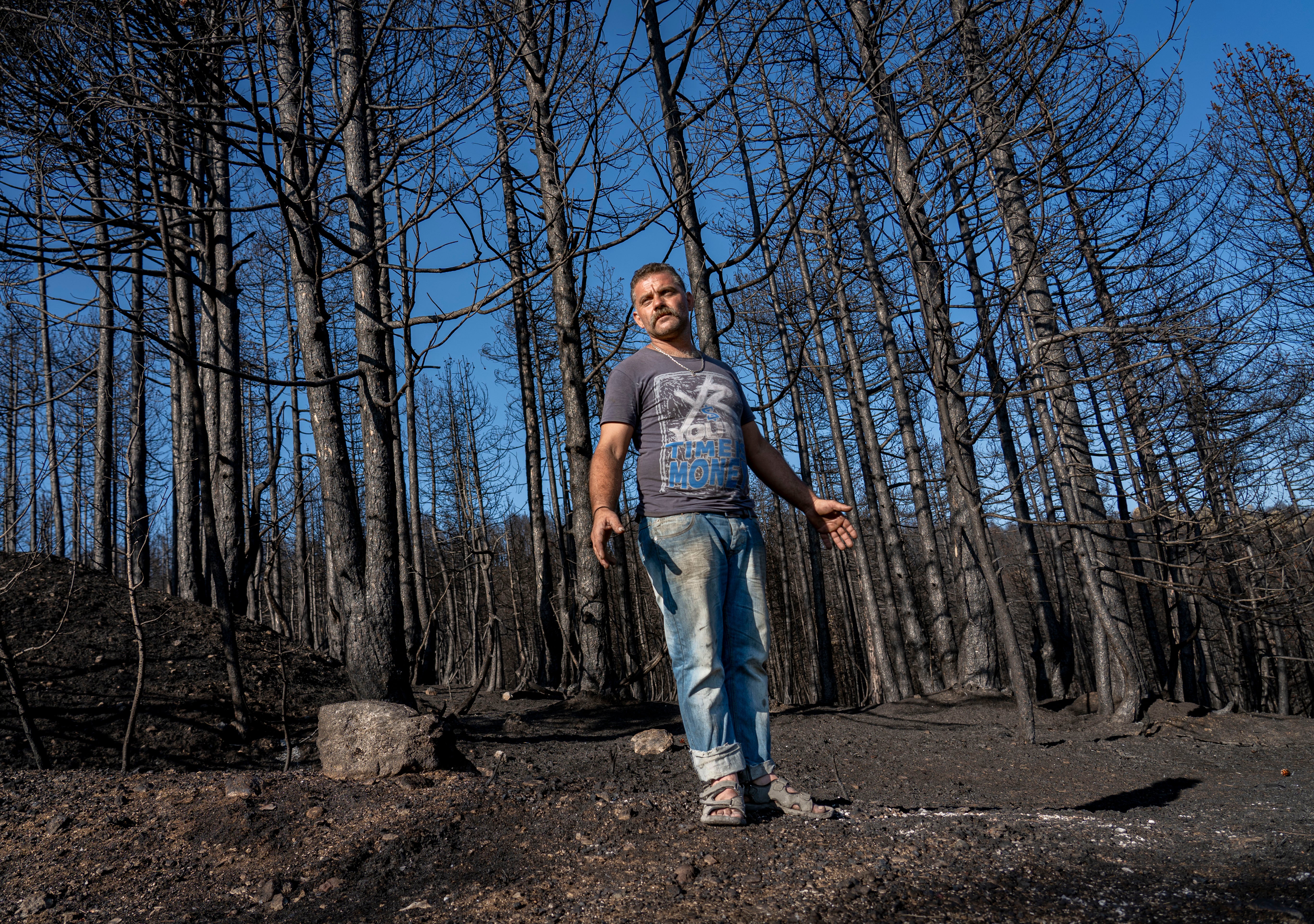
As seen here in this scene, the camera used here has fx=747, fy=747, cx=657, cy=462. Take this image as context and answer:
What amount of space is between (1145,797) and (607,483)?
445 cm

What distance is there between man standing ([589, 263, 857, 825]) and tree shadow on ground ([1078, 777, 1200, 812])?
288 cm

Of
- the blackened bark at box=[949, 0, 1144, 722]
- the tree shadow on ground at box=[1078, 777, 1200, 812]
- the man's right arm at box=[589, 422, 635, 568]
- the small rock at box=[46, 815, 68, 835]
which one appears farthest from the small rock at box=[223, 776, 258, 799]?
the blackened bark at box=[949, 0, 1144, 722]

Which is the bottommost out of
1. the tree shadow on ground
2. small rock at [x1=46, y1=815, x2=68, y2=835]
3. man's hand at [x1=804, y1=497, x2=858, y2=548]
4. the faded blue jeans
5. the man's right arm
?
the tree shadow on ground

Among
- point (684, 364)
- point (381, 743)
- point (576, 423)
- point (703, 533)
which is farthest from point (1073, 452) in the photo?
point (381, 743)

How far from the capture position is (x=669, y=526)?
236cm

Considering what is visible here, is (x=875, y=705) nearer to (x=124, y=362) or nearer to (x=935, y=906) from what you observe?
(x=935, y=906)

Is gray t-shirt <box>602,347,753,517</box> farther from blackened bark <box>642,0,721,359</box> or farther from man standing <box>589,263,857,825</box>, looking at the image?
blackened bark <box>642,0,721,359</box>

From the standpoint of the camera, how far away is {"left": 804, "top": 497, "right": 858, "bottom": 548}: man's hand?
8.52 feet

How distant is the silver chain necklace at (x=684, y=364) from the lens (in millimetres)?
2594

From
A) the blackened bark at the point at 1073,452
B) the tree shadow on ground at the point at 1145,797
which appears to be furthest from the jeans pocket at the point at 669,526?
the blackened bark at the point at 1073,452

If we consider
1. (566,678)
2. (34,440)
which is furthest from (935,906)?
(34,440)

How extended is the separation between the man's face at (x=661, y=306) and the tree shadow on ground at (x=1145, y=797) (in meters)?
3.57

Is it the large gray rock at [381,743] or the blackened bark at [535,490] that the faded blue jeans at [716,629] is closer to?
the large gray rock at [381,743]

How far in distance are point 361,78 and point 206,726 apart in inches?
187
